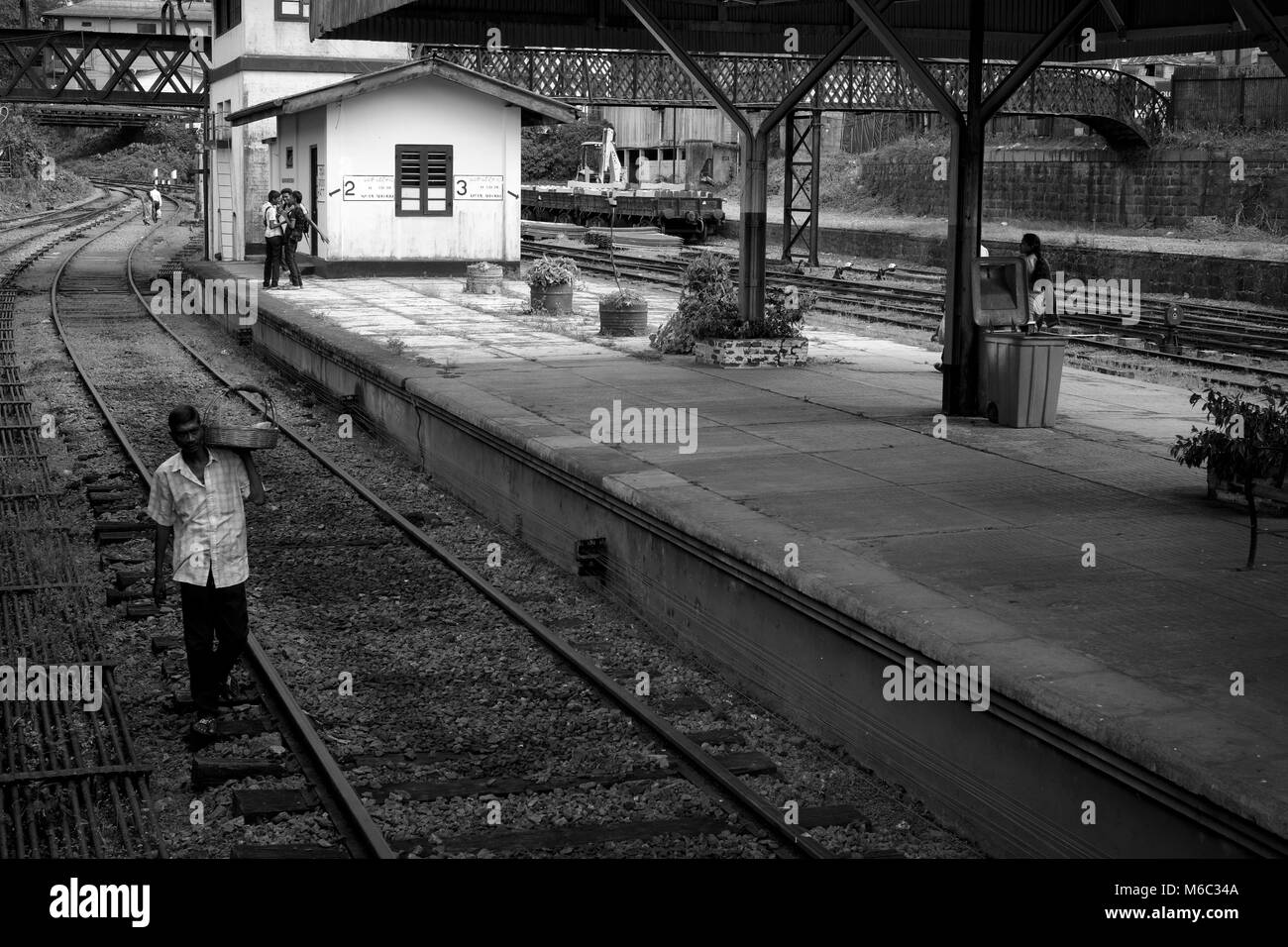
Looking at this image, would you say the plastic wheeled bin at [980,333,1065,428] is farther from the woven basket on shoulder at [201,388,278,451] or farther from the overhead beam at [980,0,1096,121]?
the woven basket on shoulder at [201,388,278,451]

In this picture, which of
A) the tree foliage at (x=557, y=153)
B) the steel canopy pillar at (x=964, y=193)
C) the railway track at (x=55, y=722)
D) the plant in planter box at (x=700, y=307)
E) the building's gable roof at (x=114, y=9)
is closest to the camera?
the railway track at (x=55, y=722)

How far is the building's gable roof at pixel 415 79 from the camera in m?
29.0

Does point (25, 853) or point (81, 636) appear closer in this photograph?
point (25, 853)

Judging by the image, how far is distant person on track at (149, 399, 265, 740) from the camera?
7352 millimetres

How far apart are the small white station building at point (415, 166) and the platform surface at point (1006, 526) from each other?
13.7 metres

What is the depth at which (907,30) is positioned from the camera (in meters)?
19.6

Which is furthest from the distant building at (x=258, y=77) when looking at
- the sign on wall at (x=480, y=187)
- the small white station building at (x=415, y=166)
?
the sign on wall at (x=480, y=187)

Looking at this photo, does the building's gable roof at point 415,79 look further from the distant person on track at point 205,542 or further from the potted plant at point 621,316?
the distant person on track at point 205,542

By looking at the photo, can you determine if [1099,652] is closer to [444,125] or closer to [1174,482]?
[1174,482]

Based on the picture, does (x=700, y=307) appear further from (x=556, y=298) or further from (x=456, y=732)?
(x=456, y=732)

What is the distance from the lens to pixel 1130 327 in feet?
77.5

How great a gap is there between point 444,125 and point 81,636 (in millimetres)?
23005

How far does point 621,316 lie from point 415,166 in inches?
477
